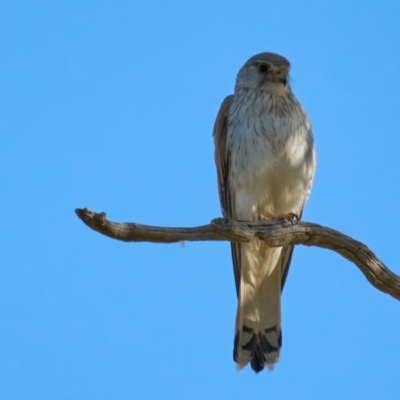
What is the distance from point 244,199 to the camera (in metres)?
6.88

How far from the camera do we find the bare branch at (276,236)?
4.62 meters

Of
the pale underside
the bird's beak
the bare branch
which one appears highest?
the bird's beak

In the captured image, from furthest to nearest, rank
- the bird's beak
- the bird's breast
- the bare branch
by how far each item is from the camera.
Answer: the bird's beak
the bird's breast
the bare branch

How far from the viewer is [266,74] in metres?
7.29

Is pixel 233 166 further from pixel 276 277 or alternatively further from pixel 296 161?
pixel 276 277

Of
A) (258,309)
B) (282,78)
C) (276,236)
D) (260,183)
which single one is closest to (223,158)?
(260,183)

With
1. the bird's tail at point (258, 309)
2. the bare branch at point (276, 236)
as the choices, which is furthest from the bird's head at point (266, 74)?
the bare branch at point (276, 236)

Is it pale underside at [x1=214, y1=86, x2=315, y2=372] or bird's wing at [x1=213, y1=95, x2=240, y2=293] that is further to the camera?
bird's wing at [x1=213, y1=95, x2=240, y2=293]

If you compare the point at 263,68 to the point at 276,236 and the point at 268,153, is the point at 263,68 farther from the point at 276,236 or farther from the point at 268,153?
the point at 276,236

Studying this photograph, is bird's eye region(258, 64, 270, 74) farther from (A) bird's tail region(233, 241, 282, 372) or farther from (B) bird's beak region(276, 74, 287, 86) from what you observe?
(A) bird's tail region(233, 241, 282, 372)

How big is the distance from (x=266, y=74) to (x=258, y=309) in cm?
199

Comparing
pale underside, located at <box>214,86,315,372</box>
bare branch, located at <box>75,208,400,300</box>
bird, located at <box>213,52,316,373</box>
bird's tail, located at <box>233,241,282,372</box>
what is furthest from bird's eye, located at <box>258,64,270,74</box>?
bare branch, located at <box>75,208,400,300</box>

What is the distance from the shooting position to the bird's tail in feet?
22.1

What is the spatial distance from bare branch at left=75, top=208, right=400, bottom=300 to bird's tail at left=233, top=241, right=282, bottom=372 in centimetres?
136
